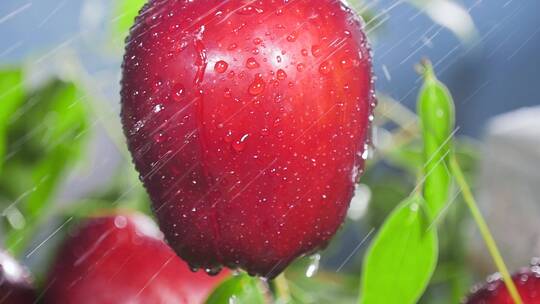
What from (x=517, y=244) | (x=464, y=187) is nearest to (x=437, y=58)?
(x=464, y=187)

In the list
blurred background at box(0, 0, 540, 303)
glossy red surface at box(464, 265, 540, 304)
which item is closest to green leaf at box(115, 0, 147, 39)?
blurred background at box(0, 0, 540, 303)

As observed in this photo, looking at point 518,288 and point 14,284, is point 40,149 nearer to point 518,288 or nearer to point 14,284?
point 14,284

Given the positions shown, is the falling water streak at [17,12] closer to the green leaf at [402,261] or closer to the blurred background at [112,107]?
the blurred background at [112,107]

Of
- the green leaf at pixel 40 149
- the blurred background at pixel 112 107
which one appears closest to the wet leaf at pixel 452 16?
the blurred background at pixel 112 107

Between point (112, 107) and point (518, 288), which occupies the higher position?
point (112, 107)

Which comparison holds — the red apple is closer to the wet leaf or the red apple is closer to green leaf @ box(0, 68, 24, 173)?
green leaf @ box(0, 68, 24, 173)

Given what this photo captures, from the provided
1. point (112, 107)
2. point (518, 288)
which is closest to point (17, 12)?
point (112, 107)
